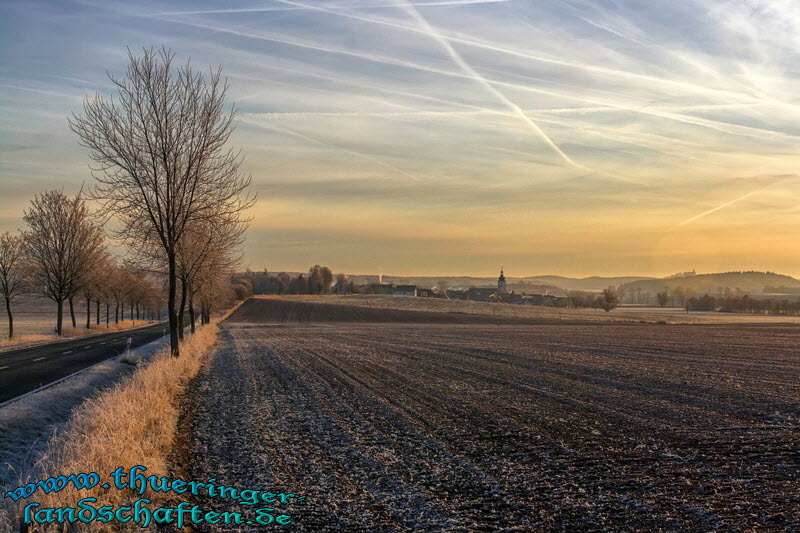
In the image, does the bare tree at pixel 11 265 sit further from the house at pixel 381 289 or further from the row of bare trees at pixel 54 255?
the house at pixel 381 289

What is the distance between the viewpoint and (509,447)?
11.4 meters

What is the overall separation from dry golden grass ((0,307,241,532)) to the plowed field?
27.9 inches

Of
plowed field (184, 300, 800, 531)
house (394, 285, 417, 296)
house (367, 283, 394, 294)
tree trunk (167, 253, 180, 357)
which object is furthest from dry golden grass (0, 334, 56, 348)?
house (367, 283, 394, 294)

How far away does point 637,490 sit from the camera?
882 centimetres

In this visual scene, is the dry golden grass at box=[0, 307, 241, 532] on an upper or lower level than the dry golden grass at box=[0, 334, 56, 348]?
upper

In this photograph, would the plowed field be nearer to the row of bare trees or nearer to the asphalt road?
the asphalt road

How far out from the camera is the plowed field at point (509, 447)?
789cm

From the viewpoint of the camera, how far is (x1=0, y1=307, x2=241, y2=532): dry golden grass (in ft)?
24.0

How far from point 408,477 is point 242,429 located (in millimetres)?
4888

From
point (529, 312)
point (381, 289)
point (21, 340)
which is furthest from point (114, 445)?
point (381, 289)

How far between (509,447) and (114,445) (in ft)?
20.8

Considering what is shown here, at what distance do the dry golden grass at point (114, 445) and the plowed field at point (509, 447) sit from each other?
0.71m

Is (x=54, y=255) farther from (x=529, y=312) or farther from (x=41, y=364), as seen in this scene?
(x=529, y=312)

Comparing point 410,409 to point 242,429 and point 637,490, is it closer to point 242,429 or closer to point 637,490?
point 242,429
